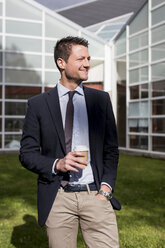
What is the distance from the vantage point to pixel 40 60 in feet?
52.6

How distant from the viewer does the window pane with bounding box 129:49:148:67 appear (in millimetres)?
14938

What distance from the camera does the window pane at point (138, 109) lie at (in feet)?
48.6

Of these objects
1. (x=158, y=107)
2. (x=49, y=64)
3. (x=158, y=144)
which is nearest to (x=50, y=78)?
(x=49, y=64)

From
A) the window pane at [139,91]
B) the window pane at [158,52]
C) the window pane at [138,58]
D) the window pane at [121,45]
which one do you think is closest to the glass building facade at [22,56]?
the window pane at [121,45]

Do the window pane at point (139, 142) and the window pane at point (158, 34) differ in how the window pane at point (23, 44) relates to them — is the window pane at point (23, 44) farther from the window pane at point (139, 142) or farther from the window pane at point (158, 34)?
the window pane at point (139, 142)

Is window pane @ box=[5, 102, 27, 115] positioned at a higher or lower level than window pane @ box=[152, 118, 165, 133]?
higher

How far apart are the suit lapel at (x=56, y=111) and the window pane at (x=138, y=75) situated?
1266 cm

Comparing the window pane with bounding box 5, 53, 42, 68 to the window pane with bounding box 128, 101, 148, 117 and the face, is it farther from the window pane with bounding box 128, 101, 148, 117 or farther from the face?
the face

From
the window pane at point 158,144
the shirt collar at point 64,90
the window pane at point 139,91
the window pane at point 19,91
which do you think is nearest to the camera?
the shirt collar at point 64,90

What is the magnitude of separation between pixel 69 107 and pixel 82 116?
0.36ft

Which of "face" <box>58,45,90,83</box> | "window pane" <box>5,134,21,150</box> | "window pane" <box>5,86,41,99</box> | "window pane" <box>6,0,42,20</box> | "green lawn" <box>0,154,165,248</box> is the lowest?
"green lawn" <box>0,154,165,248</box>

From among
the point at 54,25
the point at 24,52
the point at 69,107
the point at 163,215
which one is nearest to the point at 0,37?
the point at 24,52

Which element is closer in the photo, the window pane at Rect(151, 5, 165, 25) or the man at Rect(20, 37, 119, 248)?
the man at Rect(20, 37, 119, 248)

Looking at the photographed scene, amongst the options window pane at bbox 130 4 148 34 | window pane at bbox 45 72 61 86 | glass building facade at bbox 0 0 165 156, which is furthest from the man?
window pane at bbox 45 72 61 86
